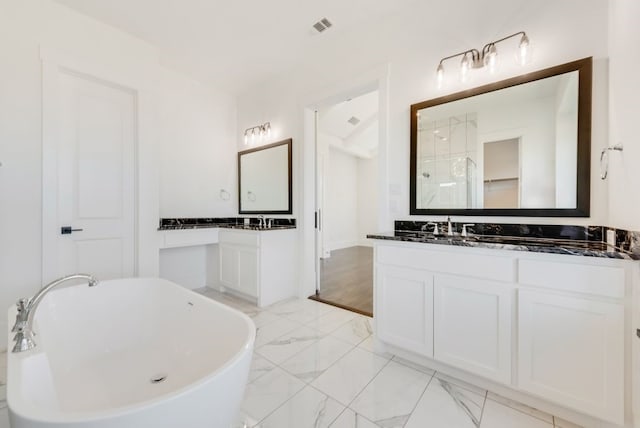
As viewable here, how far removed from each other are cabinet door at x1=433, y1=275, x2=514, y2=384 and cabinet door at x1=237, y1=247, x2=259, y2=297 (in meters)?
1.88

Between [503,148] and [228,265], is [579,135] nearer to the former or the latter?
[503,148]

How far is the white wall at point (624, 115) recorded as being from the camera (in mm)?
1189

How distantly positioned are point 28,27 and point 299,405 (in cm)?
349

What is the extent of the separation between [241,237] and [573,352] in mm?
2779

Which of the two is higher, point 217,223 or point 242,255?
point 217,223

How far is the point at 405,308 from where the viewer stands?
5.79 feet

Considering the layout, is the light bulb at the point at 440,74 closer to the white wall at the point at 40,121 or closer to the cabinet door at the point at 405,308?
the cabinet door at the point at 405,308

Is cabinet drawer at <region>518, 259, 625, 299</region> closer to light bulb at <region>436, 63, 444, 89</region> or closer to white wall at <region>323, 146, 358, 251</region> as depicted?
light bulb at <region>436, 63, 444, 89</region>

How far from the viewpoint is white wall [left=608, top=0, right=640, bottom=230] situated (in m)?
1.19

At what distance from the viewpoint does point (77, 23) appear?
2312 mm

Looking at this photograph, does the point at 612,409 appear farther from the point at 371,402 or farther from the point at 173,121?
the point at 173,121

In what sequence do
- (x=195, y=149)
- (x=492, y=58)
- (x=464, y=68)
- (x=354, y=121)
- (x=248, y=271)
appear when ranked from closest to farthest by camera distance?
(x=492, y=58) → (x=464, y=68) → (x=248, y=271) → (x=195, y=149) → (x=354, y=121)

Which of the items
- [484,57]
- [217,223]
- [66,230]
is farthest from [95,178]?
[484,57]

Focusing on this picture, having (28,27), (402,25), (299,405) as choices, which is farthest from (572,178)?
(28,27)
